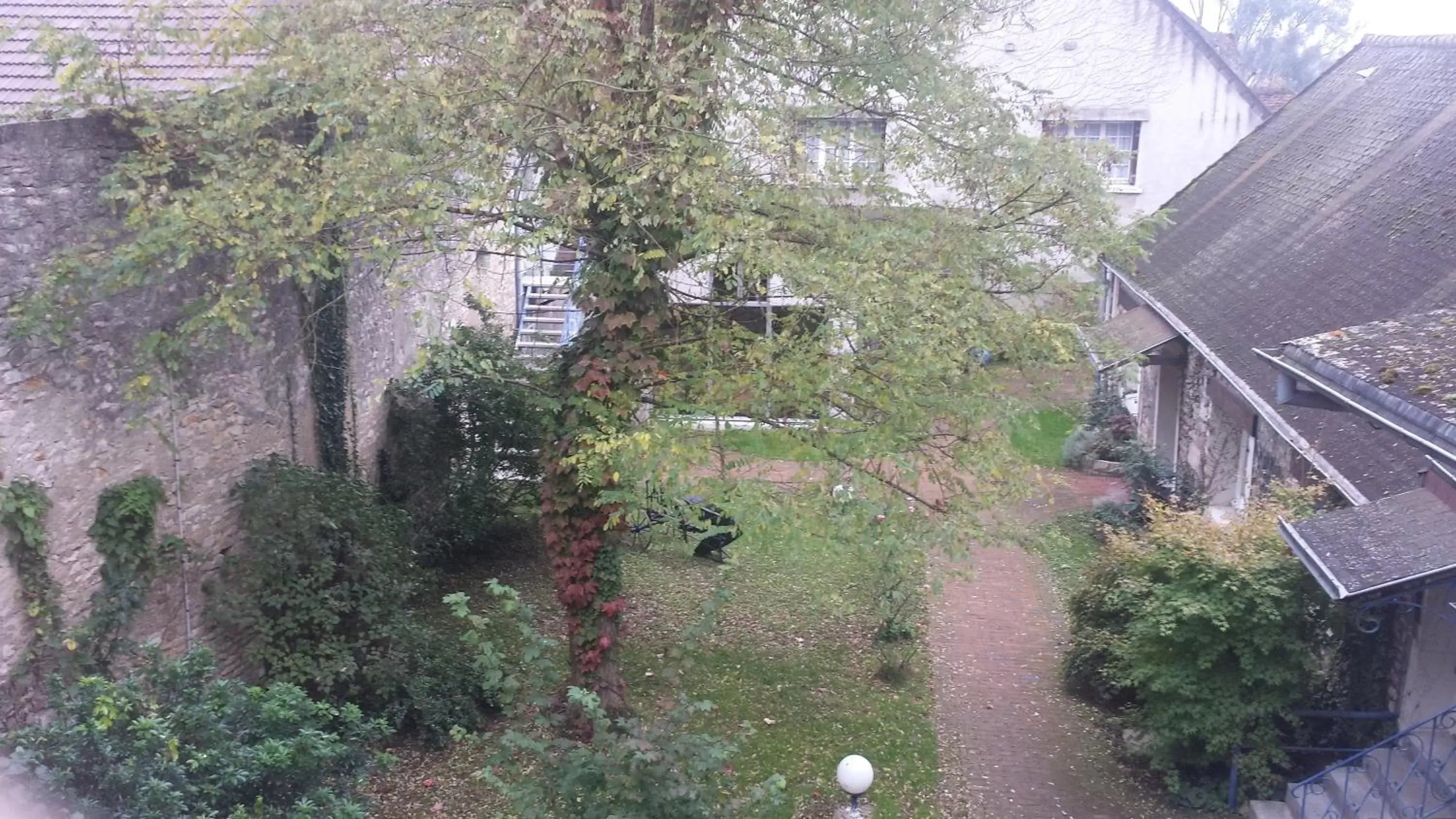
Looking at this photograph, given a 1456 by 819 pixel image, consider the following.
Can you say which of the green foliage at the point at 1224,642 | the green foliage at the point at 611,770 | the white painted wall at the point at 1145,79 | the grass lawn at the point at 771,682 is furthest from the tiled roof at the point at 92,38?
the white painted wall at the point at 1145,79

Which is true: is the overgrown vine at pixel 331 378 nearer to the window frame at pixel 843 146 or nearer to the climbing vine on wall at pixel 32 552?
the climbing vine on wall at pixel 32 552

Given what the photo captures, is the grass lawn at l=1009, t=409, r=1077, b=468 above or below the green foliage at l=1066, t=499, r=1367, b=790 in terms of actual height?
below

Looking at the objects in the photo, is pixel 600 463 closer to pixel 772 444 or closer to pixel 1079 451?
pixel 772 444

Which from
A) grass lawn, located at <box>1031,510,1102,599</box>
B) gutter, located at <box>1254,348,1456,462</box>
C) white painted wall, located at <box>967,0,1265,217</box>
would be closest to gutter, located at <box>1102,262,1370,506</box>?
gutter, located at <box>1254,348,1456,462</box>

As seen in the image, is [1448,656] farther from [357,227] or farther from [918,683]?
[357,227]

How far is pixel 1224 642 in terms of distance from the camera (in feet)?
22.8

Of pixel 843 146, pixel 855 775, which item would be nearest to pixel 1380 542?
pixel 855 775

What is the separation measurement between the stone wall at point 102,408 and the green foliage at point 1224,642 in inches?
201

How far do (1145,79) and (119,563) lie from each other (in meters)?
19.0

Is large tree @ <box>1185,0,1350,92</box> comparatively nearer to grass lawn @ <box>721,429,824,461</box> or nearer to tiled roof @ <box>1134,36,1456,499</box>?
tiled roof @ <box>1134,36,1456,499</box>

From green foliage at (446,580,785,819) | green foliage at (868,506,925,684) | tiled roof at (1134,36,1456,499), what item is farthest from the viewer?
tiled roof at (1134,36,1456,499)

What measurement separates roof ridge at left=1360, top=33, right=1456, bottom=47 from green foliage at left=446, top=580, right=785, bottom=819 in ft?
44.4

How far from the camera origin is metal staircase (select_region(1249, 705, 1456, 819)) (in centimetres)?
597

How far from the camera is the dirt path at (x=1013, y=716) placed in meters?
7.55
